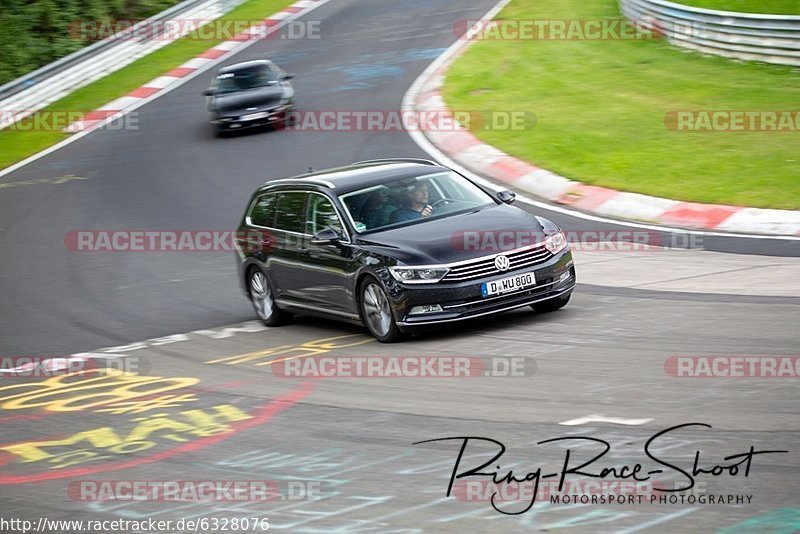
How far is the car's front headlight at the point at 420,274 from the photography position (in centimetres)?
1077

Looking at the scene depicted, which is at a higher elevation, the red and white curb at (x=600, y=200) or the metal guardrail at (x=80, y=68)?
the metal guardrail at (x=80, y=68)

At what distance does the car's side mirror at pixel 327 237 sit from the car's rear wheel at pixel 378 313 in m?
0.64

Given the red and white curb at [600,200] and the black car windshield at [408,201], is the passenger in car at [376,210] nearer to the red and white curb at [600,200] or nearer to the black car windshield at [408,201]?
the black car windshield at [408,201]

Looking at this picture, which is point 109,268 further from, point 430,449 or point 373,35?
point 373,35

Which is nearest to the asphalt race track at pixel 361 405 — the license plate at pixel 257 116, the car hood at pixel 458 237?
the car hood at pixel 458 237

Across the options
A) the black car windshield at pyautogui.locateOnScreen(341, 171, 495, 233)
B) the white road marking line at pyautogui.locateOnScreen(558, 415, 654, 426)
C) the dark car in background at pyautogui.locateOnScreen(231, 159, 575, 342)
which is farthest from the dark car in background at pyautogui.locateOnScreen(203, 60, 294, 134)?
the white road marking line at pyautogui.locateOnScreen(558, 415, 654, 426)

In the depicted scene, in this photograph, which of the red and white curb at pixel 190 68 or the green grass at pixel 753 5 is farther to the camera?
the red and white curb at pixel 190 68

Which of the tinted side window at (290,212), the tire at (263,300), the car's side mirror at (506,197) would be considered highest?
the car's side mirror at (506,197)

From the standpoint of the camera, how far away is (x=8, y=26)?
1332 inches

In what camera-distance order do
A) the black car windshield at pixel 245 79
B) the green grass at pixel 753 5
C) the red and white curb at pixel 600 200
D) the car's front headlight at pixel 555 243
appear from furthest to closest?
the black car windshield at pixel 245 79 → the green grass at pixel 753 5 → the red and white curb at pixel 600 200 → the car's front headlight at pixel 555 243

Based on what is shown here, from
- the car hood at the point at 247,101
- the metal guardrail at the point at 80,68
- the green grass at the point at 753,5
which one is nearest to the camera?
the car hood at the point at 247,101

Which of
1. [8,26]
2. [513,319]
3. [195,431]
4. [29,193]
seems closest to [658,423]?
[195,431]

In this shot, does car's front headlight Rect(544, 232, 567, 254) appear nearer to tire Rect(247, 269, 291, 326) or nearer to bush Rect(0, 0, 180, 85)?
tire Rect(247, 269, 291, 326)

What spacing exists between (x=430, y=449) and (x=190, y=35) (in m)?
31.6
